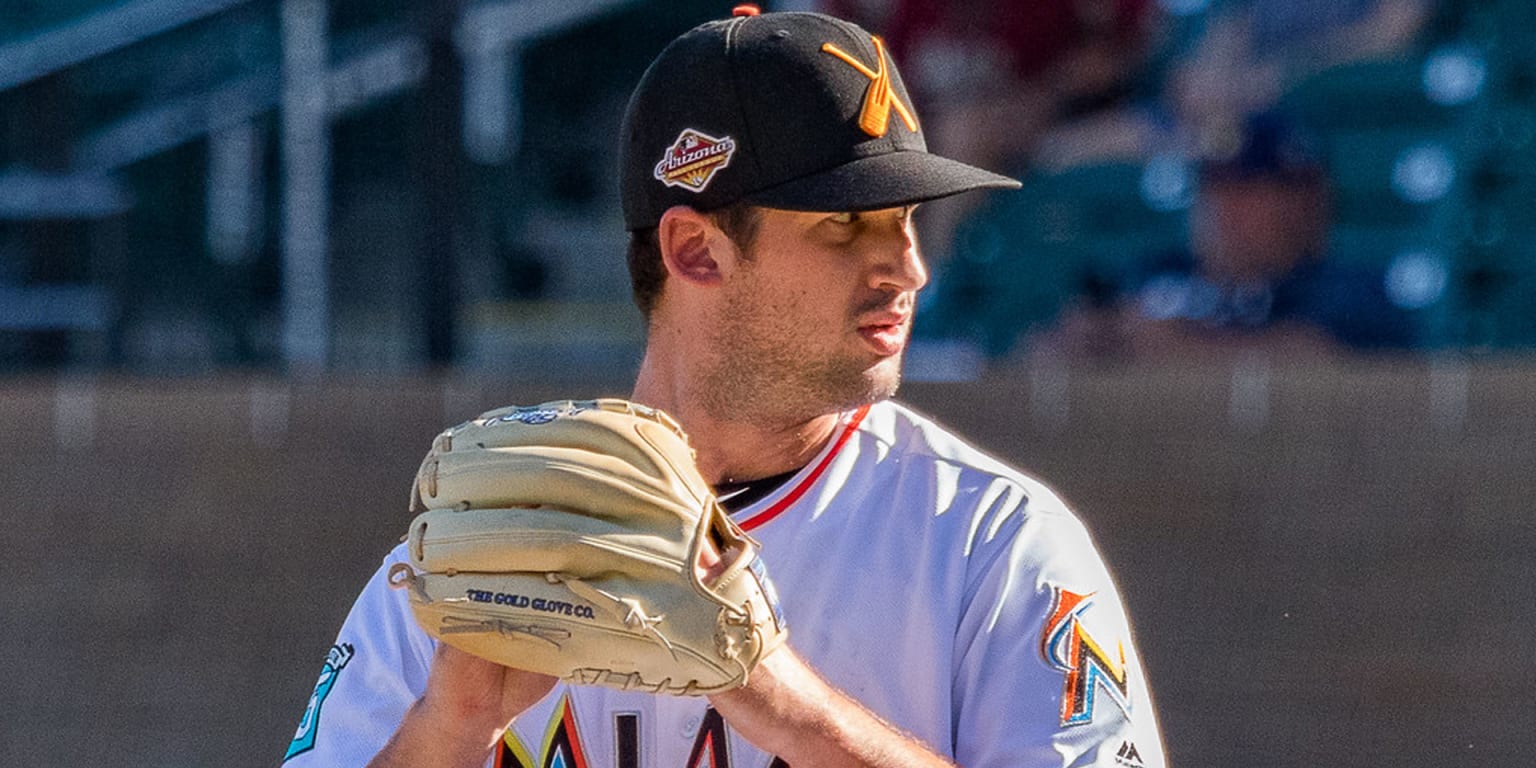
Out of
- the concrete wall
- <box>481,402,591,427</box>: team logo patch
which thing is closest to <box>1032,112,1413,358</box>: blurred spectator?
the concrete wall

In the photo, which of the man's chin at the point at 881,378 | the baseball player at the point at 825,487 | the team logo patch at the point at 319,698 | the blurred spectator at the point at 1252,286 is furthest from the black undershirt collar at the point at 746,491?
the blurred spectator at the point at 1252,286

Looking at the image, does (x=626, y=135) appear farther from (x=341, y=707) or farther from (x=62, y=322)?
(x=62, y=322)

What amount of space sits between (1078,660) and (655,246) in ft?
1.73

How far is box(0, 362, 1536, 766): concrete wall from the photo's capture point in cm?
329

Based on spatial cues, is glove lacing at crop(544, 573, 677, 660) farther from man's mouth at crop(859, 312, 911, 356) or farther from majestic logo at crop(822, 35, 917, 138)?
majestic logo at crop(822, 35, 917, 138)

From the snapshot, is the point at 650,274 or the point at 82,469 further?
the point at 82,469

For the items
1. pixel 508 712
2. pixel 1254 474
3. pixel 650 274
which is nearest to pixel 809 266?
pixel 650 274

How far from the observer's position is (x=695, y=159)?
5.24ft

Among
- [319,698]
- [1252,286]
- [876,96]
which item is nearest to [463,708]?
[319,698]

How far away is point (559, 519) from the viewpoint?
132cm

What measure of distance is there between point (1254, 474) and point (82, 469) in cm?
210

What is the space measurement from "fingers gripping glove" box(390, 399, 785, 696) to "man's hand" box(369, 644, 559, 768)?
0.05 meters

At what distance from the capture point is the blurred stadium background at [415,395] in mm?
3303

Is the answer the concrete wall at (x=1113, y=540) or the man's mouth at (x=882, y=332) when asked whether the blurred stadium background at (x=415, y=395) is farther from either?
the man's mouth at (x=882, y=332)
